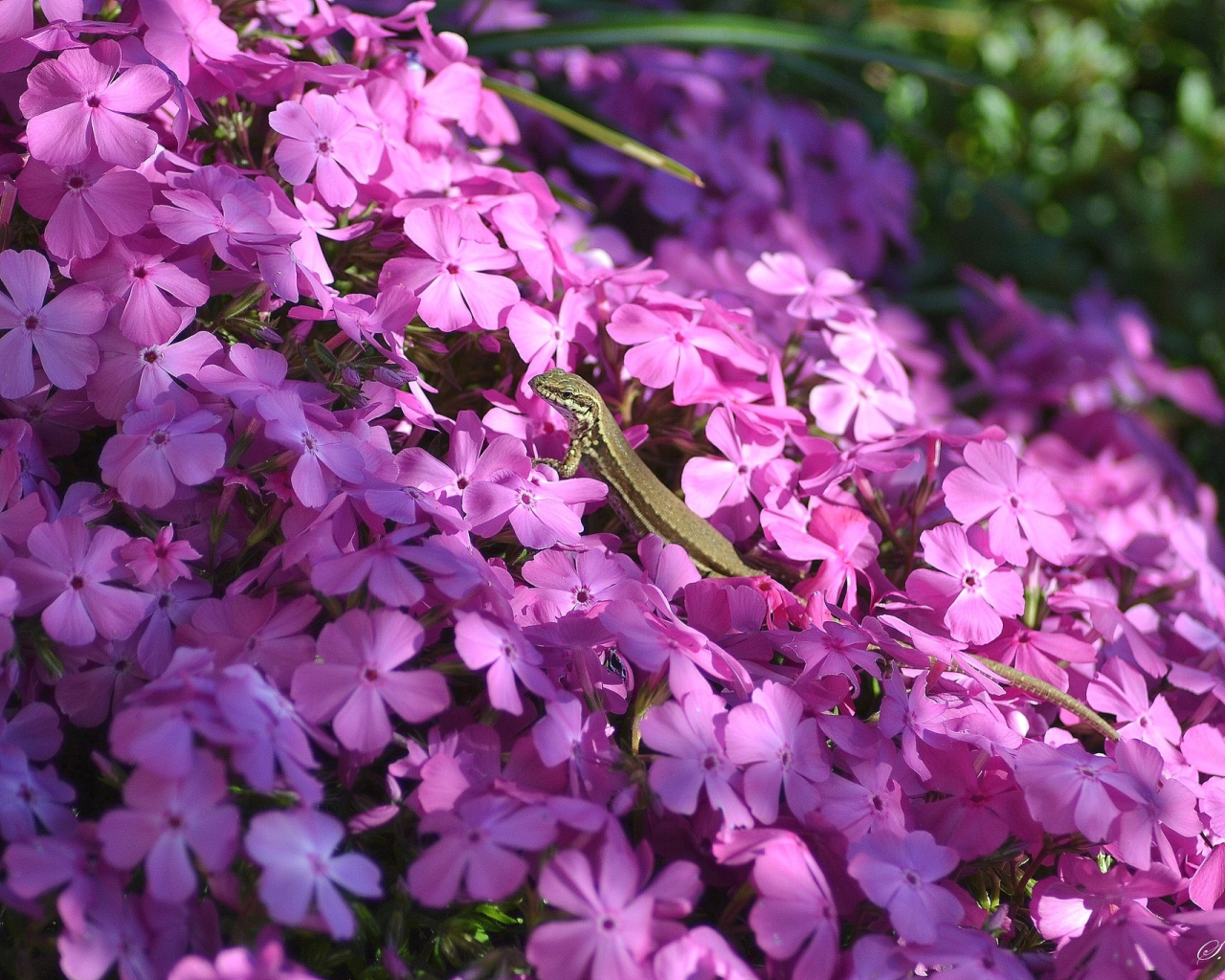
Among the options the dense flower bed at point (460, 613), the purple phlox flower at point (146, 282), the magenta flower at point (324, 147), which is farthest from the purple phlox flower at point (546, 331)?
the purple phlox flower at point (146, 282)

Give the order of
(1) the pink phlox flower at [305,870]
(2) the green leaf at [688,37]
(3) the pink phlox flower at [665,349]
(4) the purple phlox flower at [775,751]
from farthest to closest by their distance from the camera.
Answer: (2) the green leaf at [688,37]
(3) the pink phlox flower at [665,349]
(4) the purple phlox flower at [775,751]
(1) the pink phlox flower at [305,870]

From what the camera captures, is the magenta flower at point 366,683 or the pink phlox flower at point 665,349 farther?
the pink phlox flower at point 665,349

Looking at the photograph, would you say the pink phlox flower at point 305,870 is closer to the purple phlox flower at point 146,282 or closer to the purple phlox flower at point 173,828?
the purple phlox flower at point 173,828

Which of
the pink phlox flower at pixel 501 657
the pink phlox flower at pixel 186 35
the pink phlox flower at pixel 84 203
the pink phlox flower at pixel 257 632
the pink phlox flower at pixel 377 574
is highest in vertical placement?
the pink phlox flower at pixel 186 35

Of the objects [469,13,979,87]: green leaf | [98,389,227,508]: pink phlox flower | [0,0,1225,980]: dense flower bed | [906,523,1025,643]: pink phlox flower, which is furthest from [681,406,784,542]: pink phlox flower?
[469,13,979,87]: green leaf

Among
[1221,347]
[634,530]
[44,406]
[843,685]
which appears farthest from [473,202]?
[1221,347]

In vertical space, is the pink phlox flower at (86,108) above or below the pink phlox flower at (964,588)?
above

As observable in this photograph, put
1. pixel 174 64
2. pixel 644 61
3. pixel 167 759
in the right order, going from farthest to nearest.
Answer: pixel 644 61
pixel 174 64
pixel 167 759

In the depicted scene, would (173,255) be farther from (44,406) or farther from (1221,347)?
(1221,347)
